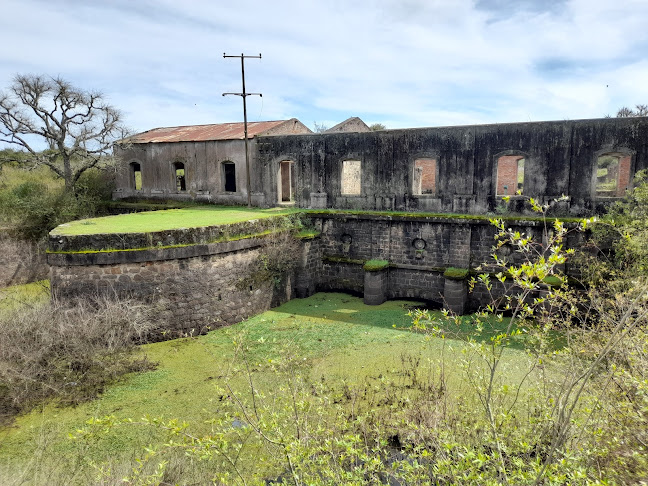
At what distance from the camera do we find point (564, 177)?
40.2ft

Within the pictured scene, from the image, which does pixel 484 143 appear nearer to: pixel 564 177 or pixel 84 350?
pixel 564 177

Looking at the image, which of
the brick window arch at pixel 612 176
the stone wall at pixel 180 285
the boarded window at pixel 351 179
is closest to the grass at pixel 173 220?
the stone wall at pixel 180 285

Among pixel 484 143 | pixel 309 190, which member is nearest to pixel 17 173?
pixel 309 190

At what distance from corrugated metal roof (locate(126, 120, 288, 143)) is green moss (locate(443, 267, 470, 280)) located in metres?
9.01

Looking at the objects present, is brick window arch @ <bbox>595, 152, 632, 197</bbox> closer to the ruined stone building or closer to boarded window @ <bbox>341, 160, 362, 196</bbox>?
the ruined stone building

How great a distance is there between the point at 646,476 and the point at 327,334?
27.1 ft

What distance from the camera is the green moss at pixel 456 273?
500 inches

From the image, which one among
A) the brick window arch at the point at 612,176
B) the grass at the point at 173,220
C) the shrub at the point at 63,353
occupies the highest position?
the brick window arch at the point at 612,176

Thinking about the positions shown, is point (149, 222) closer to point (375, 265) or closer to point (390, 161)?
point (375, 265)

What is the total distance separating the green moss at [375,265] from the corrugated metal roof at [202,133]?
23.1ft

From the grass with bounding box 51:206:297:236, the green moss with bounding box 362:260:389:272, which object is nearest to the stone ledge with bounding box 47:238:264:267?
the grass with bounding box 51:206:297:236

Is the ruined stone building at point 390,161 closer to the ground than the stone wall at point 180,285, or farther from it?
farther from it

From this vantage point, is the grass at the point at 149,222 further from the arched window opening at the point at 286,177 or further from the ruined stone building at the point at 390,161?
the arched window opening at the point at 286,177

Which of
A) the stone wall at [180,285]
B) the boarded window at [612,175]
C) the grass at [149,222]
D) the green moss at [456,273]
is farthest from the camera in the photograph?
the boarded window at [612,175]
